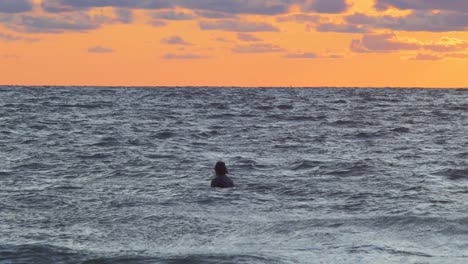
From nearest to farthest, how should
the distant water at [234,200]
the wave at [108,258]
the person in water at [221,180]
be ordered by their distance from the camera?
1. the wave at [108,258]
2. the distant water at [234,200]
3. the person in water at [221,180]

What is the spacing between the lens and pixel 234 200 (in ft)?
66.5

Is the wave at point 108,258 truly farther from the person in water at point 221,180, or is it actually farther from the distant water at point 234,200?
the person in water at point 221,180

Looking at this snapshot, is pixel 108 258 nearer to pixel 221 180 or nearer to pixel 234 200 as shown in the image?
pixel 234 200

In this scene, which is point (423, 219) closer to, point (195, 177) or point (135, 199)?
point (135, 199)

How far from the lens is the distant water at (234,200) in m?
14.3

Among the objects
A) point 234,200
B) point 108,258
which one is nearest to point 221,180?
point 234,200

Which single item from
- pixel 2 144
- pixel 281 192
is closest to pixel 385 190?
pixel 281 192

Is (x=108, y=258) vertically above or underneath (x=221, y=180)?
underneath

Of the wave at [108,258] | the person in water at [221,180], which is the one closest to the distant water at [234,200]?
the wave at [108,258]

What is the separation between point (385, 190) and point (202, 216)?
6474 mm

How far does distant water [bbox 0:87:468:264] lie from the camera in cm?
1430

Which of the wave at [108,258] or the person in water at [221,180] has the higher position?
the person in water at [221,180]

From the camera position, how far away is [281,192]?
2169 centimetres

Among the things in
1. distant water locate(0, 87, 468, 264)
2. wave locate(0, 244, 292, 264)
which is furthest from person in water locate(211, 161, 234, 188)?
wave locate(0, 244, 292, 264)
